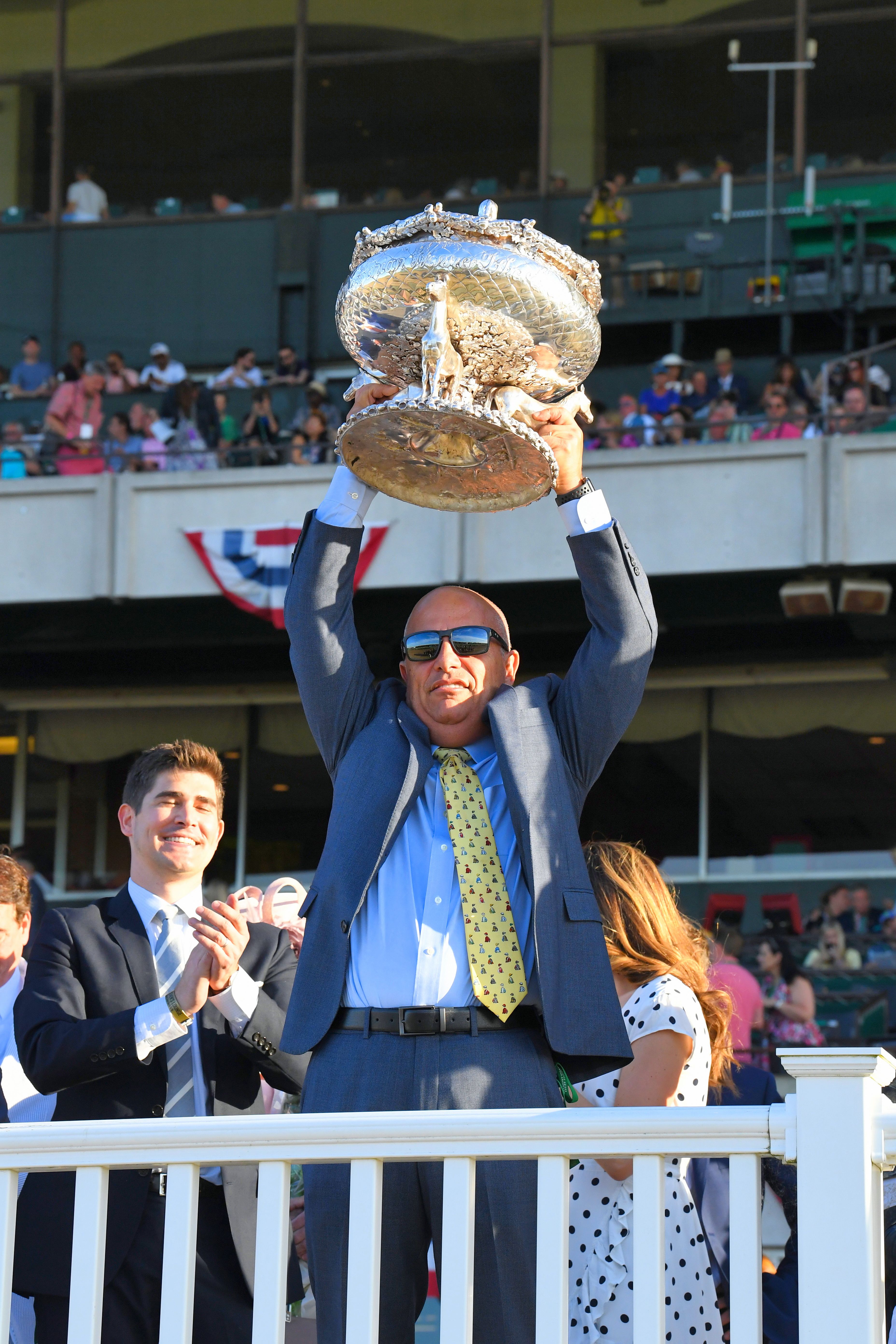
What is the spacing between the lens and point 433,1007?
2867 mm

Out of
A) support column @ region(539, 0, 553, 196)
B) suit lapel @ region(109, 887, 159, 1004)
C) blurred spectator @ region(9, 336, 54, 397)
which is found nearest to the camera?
suit lapel @ region(109, 887, 159, 1004)

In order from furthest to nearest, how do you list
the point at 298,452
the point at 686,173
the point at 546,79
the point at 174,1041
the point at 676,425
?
the point at 546,79 → the point at 686,173 → the point at 298,452 → the point at 676,425 → the point at 174,1041

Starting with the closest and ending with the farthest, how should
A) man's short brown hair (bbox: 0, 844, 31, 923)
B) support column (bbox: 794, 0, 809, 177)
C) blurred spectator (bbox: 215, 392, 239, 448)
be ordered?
man's short brown hair (bbox: 0, 844, 31, 923) → blurred spectator (bbox: 215, 392, 239, 448) → support column (bbox: 794, 0, 809, 177)

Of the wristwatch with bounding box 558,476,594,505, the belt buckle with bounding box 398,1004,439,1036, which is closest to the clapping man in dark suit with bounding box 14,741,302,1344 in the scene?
the belt buckle with bounding box 398,1004,439,1036

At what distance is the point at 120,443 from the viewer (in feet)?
48.7

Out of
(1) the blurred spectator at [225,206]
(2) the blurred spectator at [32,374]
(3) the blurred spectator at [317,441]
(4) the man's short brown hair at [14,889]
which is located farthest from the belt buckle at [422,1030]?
(1) the blurred spectator at [225,206]

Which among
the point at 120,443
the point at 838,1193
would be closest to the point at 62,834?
the point at 120,443

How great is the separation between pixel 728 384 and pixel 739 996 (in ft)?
29.6

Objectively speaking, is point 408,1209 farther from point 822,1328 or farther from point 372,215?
point 372,215

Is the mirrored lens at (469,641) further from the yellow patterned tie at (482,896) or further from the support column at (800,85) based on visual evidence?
the support column at (800,85)

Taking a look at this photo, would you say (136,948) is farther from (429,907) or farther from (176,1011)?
(429,907)

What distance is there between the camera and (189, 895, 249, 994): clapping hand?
304 cm

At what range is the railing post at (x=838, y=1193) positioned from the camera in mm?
2318

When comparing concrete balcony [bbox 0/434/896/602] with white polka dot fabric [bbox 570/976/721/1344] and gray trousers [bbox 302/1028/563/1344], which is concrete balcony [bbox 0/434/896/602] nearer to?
white polka dot fabric [bbox 570/976/721/1344]
